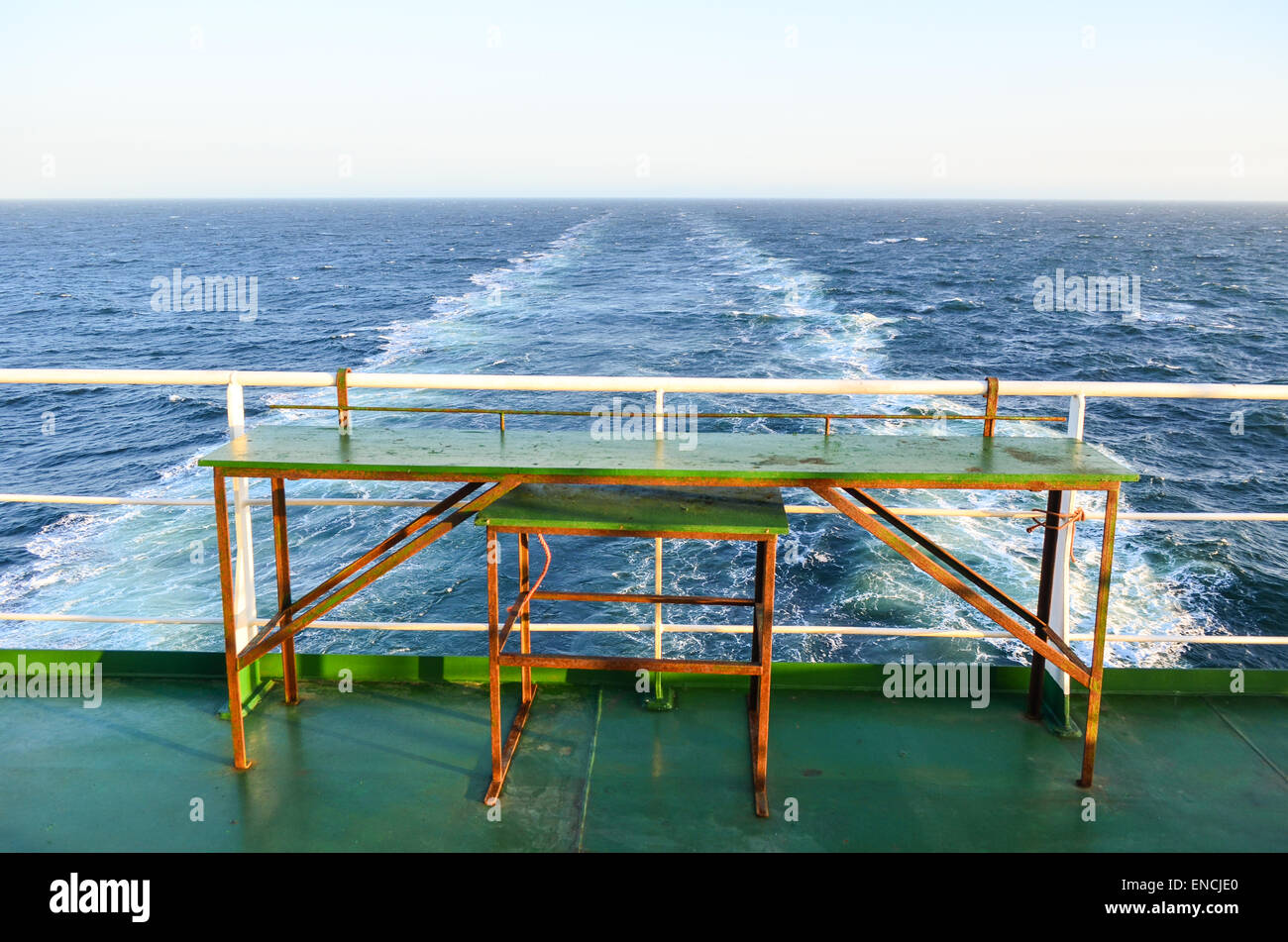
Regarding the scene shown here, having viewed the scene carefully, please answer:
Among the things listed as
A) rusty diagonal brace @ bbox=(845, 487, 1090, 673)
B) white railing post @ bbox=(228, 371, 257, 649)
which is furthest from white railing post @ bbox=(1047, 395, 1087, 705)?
white railing post @ bbox=(228, 371, 257, 649)

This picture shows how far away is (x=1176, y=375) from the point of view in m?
39.3

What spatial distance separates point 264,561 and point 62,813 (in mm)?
18573

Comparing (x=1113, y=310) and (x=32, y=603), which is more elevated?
(x=1113, y=310)

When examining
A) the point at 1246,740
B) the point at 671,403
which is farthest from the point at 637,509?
the point at 671,403

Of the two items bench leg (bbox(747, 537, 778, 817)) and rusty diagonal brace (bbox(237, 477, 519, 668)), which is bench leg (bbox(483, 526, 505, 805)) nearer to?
rusty diagonal brace (bbox(237, 477, 519, 668))

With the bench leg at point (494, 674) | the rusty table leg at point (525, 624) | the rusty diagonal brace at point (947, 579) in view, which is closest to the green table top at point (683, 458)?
the rusty diagonal brace at point (947, 579)

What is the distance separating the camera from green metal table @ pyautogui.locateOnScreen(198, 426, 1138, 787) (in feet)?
11.5

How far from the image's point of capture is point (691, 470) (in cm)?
353

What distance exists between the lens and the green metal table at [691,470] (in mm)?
3520

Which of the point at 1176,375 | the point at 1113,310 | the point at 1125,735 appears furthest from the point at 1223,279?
the point at 1125,735

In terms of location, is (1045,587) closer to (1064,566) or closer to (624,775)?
(1064,566)

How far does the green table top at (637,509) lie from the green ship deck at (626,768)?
118cm

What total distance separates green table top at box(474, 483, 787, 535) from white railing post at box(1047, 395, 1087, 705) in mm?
1388
